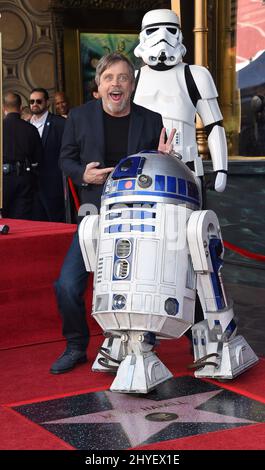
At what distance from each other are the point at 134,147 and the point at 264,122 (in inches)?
143

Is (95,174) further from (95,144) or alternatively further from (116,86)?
(116,86)

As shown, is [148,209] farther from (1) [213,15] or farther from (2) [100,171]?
(1) [213,15]

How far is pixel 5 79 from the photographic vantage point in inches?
439

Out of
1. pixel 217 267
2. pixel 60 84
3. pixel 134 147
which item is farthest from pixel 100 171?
pixel 60 84

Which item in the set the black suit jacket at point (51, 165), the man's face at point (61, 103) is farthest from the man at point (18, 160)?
the man's face at point (61, 103)

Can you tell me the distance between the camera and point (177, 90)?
15.5 feet

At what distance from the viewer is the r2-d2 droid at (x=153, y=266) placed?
3484 mm

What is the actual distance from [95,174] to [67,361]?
880 millimetres

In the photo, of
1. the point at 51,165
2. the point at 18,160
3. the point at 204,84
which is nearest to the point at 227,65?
the point at 51,165

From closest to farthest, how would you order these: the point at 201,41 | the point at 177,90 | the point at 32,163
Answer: the point at 177,90
the point at 32,163
the point at 201,41

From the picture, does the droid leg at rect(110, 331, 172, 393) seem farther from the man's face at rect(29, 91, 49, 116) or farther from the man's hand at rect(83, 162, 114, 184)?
the man's face at rect(29, 91, 49, 116)

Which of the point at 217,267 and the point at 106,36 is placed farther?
the point at 106,36

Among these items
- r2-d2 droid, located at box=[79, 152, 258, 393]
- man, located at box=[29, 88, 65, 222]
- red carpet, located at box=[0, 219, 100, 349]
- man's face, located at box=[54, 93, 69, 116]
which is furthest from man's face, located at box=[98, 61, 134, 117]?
man's face, located at box=[54, 93, 69, 116]

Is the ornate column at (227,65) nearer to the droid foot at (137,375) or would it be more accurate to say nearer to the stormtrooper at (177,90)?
the stormtrooper at (177,90)
